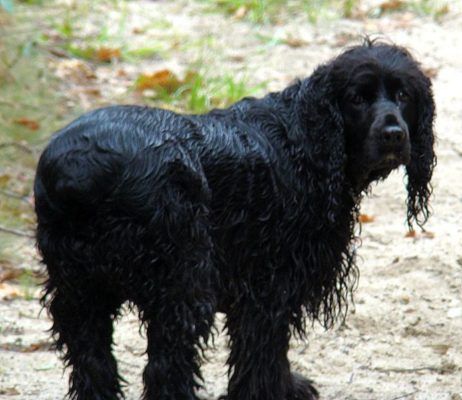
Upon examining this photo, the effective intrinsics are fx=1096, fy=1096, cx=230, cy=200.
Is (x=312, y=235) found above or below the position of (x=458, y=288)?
above

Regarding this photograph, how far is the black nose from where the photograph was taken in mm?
4324

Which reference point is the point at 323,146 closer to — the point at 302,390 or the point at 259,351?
the point at 259,351

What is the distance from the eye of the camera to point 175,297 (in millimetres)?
4059

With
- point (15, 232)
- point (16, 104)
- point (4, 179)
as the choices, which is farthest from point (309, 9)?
point (15, 232)

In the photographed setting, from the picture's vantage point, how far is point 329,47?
9.98 meters

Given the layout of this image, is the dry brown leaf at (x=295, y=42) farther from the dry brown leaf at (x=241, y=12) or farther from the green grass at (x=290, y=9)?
the dry brown leaf at (x=241, y=12)

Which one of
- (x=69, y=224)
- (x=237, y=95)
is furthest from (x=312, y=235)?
(x=237, y=95)

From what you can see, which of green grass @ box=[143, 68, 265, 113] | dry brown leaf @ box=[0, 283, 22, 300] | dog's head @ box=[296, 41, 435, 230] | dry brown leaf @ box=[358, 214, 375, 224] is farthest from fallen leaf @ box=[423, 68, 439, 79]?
dog's head @ box=[296, 41, 435, 230]

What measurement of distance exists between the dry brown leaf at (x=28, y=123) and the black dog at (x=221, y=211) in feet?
12.5

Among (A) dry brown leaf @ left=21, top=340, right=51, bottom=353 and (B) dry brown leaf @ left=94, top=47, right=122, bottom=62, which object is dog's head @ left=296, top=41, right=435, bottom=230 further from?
(B) dry brown leaf @ left=94, top=47, right=122, bottom=62

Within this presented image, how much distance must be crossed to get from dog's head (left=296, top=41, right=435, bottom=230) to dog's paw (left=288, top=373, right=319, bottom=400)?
1051mm

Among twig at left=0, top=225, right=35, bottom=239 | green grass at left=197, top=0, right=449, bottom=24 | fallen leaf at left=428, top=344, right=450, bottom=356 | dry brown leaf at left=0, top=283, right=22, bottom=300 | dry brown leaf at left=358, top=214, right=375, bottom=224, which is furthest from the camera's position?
green grass at left=197, top=0, right=449, bottom=24

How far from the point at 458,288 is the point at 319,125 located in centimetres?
199

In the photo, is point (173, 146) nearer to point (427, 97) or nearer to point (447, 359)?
point (427, 97)
